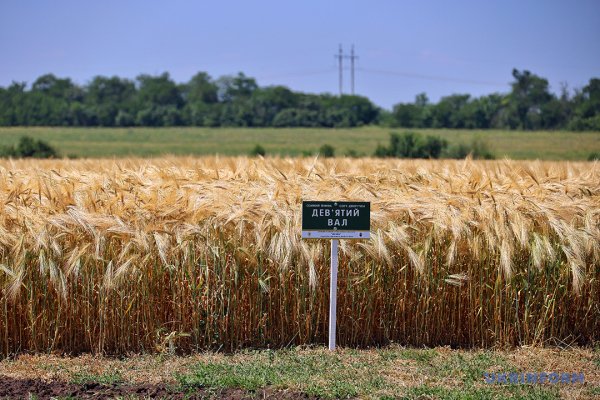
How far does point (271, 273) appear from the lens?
7.93 metres

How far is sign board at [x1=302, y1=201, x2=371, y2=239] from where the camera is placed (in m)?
7.68

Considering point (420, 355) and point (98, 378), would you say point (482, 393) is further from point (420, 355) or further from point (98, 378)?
point (98, 378)

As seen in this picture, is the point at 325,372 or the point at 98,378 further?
the point at 325,372

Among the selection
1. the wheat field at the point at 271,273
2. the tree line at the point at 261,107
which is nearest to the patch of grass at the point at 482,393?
the wheat field at the point at 271,273

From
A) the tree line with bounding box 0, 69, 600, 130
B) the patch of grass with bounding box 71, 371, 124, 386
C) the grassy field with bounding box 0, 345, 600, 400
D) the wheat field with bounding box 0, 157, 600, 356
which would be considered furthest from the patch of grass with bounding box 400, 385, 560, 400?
the tree line with bounding box 0, 69, 600, 130

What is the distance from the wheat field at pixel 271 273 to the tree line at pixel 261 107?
48.7 metres

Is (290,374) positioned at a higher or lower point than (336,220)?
lower

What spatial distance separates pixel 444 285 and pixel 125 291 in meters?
3.05

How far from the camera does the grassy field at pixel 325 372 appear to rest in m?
6.45

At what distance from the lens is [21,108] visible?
53.1m

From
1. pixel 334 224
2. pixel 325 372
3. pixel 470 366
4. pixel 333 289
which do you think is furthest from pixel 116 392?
pixel 470 366

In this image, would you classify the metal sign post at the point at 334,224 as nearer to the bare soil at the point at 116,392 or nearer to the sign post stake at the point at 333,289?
the sign post stake at the point at 333,289

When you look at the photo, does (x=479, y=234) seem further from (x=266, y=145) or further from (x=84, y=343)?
(x=266, y=145)

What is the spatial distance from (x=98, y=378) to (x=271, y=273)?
1.94 metres
